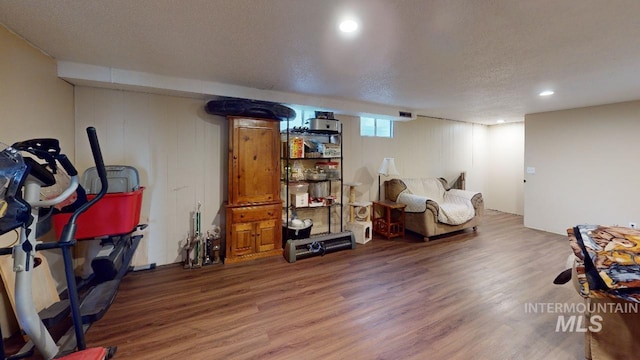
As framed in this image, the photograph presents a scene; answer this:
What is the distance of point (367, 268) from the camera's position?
3174mm

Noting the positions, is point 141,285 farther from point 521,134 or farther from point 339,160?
point 521,134

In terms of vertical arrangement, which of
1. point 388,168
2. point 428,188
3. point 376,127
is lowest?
point 428,188

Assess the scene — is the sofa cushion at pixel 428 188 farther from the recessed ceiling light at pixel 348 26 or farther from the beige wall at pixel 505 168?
the recessed ceiling light at pixel 348 26

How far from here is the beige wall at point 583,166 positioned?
3.91 m

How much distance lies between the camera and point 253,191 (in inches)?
135

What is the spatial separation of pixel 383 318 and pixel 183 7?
2652mm

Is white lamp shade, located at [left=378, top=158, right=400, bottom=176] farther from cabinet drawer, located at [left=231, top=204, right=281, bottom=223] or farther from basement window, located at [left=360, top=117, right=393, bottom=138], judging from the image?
cabinet drawer, located at [left=231, top=204, right=281, bottom=223]

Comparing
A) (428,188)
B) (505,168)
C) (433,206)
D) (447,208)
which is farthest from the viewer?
(505,168)

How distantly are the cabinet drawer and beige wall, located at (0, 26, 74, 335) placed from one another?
5.51 ft

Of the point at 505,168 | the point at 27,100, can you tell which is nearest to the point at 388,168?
the point at 505,168

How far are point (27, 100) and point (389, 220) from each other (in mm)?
4366

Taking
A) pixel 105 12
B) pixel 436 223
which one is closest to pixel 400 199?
pixel 436 223

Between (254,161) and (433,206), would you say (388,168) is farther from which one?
(254,161)

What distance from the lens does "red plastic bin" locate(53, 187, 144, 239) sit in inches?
85.7
